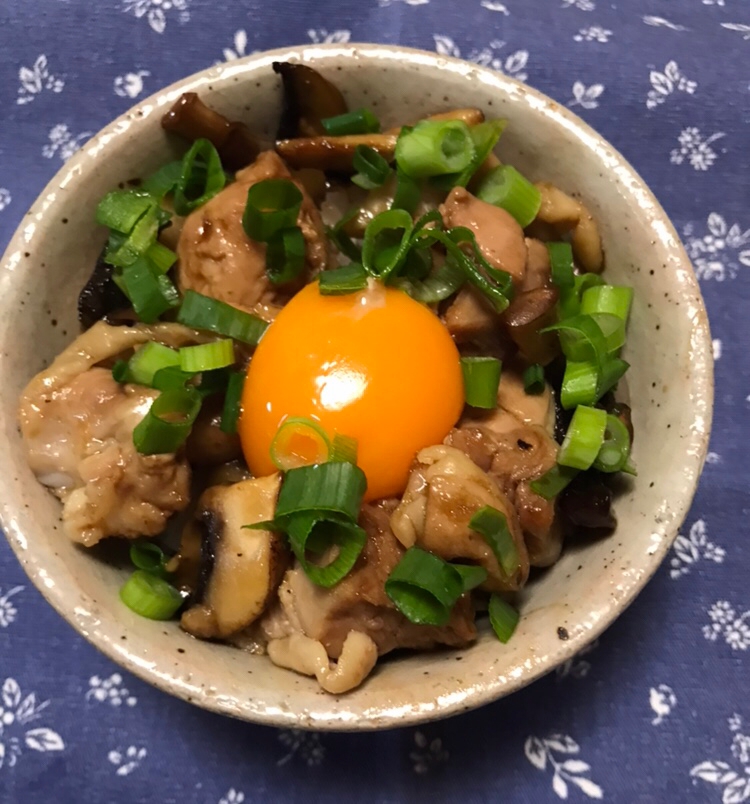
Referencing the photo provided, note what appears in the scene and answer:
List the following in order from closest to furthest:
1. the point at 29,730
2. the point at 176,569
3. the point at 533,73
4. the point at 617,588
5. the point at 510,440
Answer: the point at 617,588 → the point at 510,440 → the point at 176,569 → the point at 29,730 → the point at 533,73

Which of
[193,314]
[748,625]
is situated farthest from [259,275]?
[748,625]

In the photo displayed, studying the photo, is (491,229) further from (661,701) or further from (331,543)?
(661,701)

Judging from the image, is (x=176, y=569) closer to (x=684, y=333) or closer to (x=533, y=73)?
(x=684, y=333)

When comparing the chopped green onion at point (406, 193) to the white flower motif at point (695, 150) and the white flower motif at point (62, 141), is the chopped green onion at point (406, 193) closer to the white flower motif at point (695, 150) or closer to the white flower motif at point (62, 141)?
the white flower motif at point (695, 150)

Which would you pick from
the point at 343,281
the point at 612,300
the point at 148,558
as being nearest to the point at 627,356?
the point at 612,300

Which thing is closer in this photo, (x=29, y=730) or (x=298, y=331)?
(x=298, y=331)
